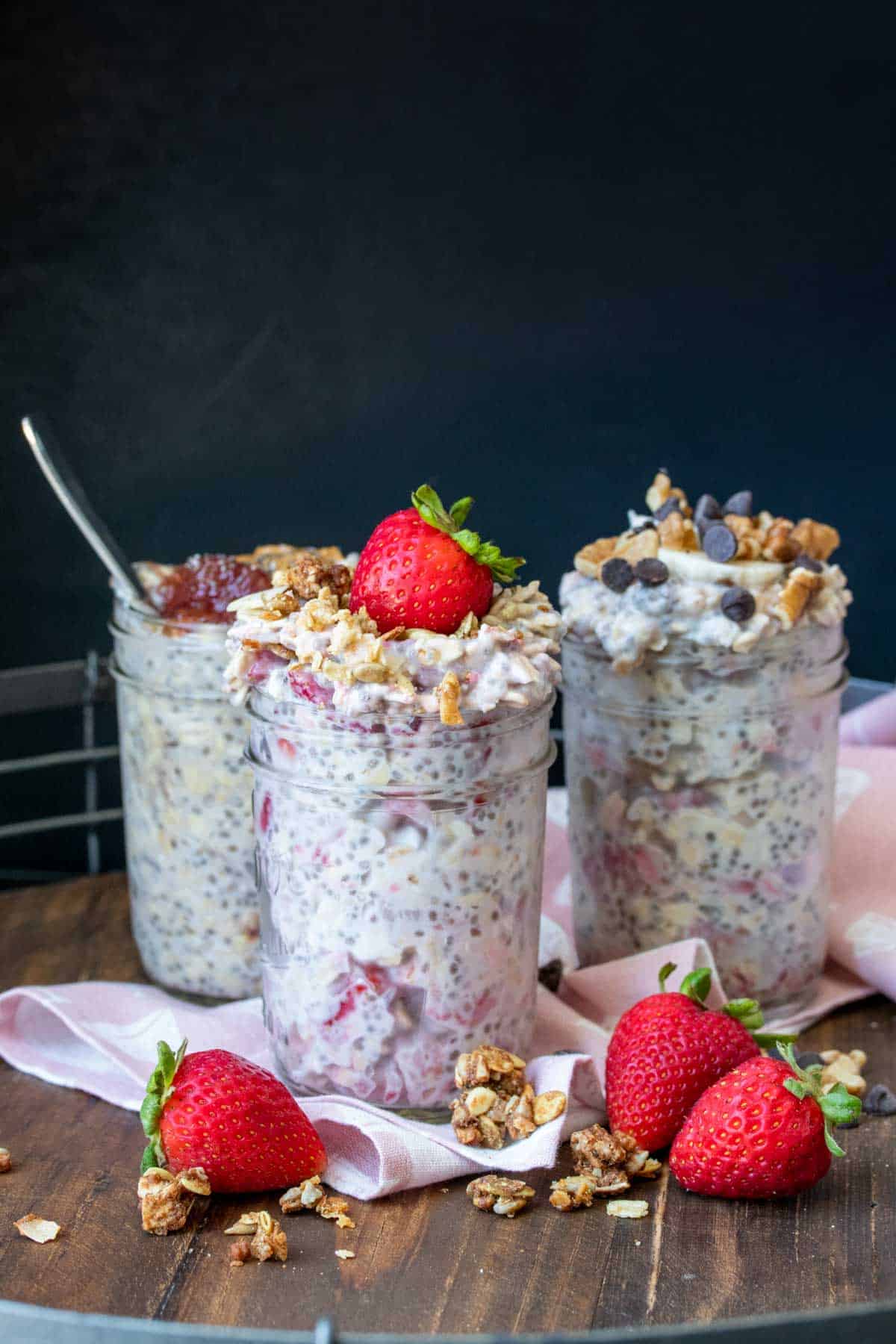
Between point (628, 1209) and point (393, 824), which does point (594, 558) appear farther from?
point (628, 1209)

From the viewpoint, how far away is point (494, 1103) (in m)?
1.20

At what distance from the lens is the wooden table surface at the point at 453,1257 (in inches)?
39.9

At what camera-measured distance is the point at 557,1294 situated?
103cm

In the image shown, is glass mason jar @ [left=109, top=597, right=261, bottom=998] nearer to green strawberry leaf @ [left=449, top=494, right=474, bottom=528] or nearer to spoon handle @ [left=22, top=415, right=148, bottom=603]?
spoon handle @ [left=22, top=415, right=148, bottom=603]

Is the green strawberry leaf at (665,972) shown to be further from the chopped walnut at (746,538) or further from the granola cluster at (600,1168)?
the chopped walnut at (746,538)

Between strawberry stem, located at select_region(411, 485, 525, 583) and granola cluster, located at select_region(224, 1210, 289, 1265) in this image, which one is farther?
strawberry stem, located at select_region(411, 485, 525, 583)

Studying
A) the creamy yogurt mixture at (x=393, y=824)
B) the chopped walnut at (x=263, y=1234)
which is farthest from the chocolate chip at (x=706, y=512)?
the chopped walnut at (x=263, y=1234)

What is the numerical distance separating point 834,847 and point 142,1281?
911 millimetres

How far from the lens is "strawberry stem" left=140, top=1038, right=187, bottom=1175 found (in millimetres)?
1115

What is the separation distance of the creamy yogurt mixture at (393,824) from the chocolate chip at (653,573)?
129 mm

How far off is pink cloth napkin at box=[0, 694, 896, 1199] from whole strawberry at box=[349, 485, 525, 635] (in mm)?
365

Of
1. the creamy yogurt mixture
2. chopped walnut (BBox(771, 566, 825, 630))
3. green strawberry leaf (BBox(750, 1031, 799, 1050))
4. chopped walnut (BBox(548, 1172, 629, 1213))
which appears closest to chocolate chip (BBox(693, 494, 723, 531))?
chopped walnut (BBox(771, 566, 825, 630))

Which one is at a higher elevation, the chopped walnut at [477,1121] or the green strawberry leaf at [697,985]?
the green strawberry leaf at [697,985]

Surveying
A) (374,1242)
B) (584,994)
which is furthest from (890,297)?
(374,1242)
